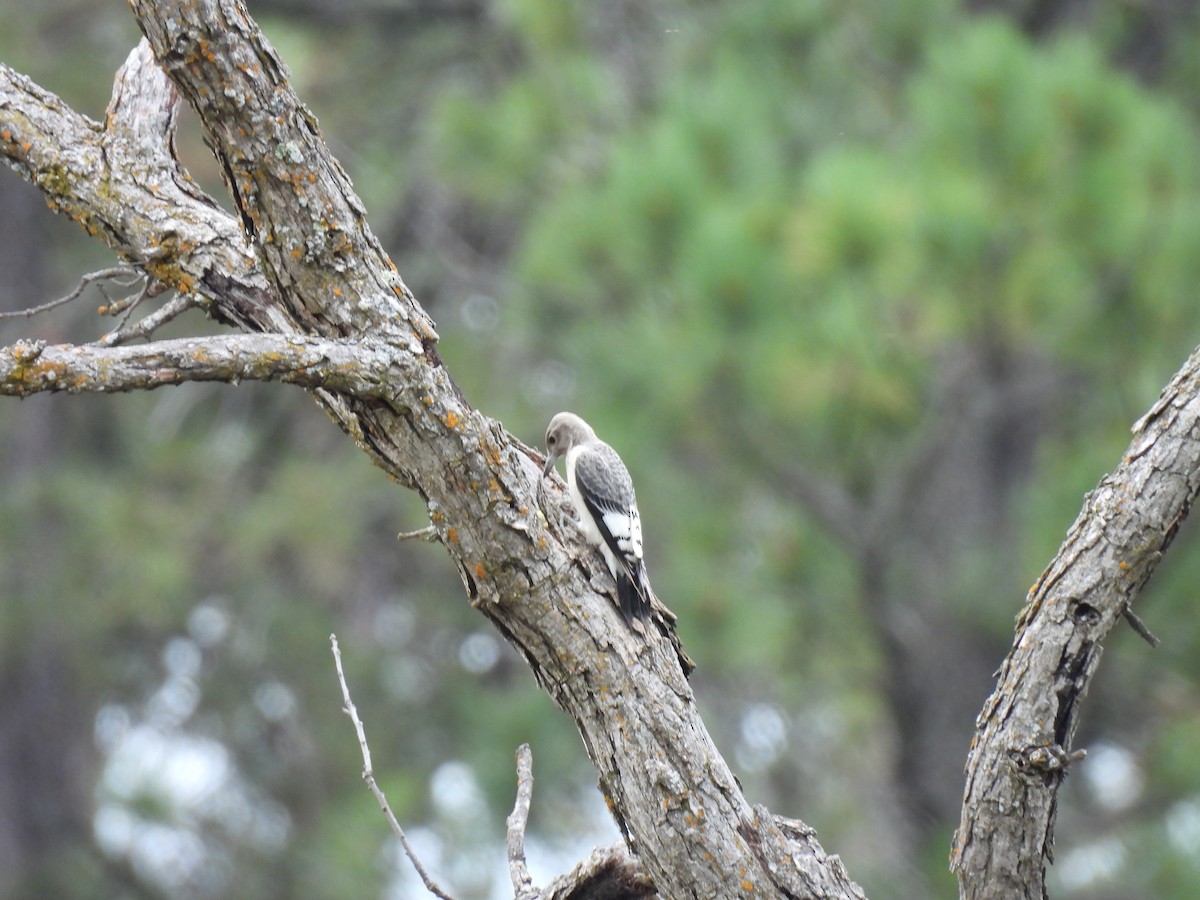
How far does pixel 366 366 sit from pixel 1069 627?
136 centimetres

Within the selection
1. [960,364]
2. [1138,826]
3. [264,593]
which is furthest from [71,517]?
[1138,826]

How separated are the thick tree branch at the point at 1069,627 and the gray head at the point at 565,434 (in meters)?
2.33

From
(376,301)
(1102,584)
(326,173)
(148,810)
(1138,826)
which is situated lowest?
(1102,584)

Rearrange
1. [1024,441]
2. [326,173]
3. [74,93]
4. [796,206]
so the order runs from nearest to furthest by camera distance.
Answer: [326,173] < [796,206] < [1024,441] < [74,93]

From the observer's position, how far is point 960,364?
7.79 metres

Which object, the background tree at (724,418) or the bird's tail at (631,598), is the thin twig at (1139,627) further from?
the background tree at (724,418)

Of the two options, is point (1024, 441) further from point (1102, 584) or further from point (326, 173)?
point (326, 173)

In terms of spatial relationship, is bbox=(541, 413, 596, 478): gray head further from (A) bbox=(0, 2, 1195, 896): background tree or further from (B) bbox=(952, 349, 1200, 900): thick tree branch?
(B) bbox=(952, 349, 1200, 900): thick tree branch

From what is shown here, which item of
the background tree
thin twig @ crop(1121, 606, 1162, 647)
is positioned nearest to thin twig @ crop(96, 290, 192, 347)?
thin twig @ crop(1121, 606, 1162, 647)

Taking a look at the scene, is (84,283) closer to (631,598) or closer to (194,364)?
(194,364)

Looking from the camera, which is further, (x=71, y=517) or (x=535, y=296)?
(x=71, y=517)

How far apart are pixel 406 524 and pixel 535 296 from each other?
313cm

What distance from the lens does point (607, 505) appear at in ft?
13.2

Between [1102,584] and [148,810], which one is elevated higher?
[148,810]
